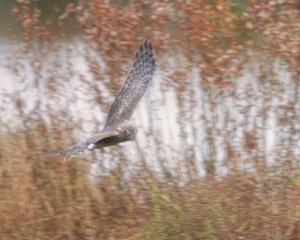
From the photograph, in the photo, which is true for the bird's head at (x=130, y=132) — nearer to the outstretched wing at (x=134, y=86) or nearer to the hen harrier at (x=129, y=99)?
the hen harrier at (x=129, y=99)

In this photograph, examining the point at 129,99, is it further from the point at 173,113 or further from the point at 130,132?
the point at 173,113

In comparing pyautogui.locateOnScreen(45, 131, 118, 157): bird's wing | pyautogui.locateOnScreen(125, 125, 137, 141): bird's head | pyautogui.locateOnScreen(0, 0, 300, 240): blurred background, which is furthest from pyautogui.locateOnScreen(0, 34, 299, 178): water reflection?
pyautogui.locateOnScreen(45, 131, 118, 157): bird's wing

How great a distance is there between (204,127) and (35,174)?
4.45ft

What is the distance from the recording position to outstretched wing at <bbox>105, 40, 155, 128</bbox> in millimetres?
6738

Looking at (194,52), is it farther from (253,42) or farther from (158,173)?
(158,173)

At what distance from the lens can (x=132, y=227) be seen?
6875mm

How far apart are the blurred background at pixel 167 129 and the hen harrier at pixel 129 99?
0.33 feet

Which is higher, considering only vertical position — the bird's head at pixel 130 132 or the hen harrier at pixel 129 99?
the hen harrier at pixel 129 99

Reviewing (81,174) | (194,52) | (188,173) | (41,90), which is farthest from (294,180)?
(41,90)

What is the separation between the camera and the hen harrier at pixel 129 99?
21.0 ft

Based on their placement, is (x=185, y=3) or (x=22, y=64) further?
(x=22, y=64)

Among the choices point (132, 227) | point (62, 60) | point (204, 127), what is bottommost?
point (132, 227)

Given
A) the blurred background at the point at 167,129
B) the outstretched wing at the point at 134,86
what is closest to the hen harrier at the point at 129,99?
the outstretched wing at the point at 134,86

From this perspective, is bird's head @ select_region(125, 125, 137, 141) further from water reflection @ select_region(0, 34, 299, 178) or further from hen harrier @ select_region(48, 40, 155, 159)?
water reflection @ select_region(0, 34, 299, 178)
